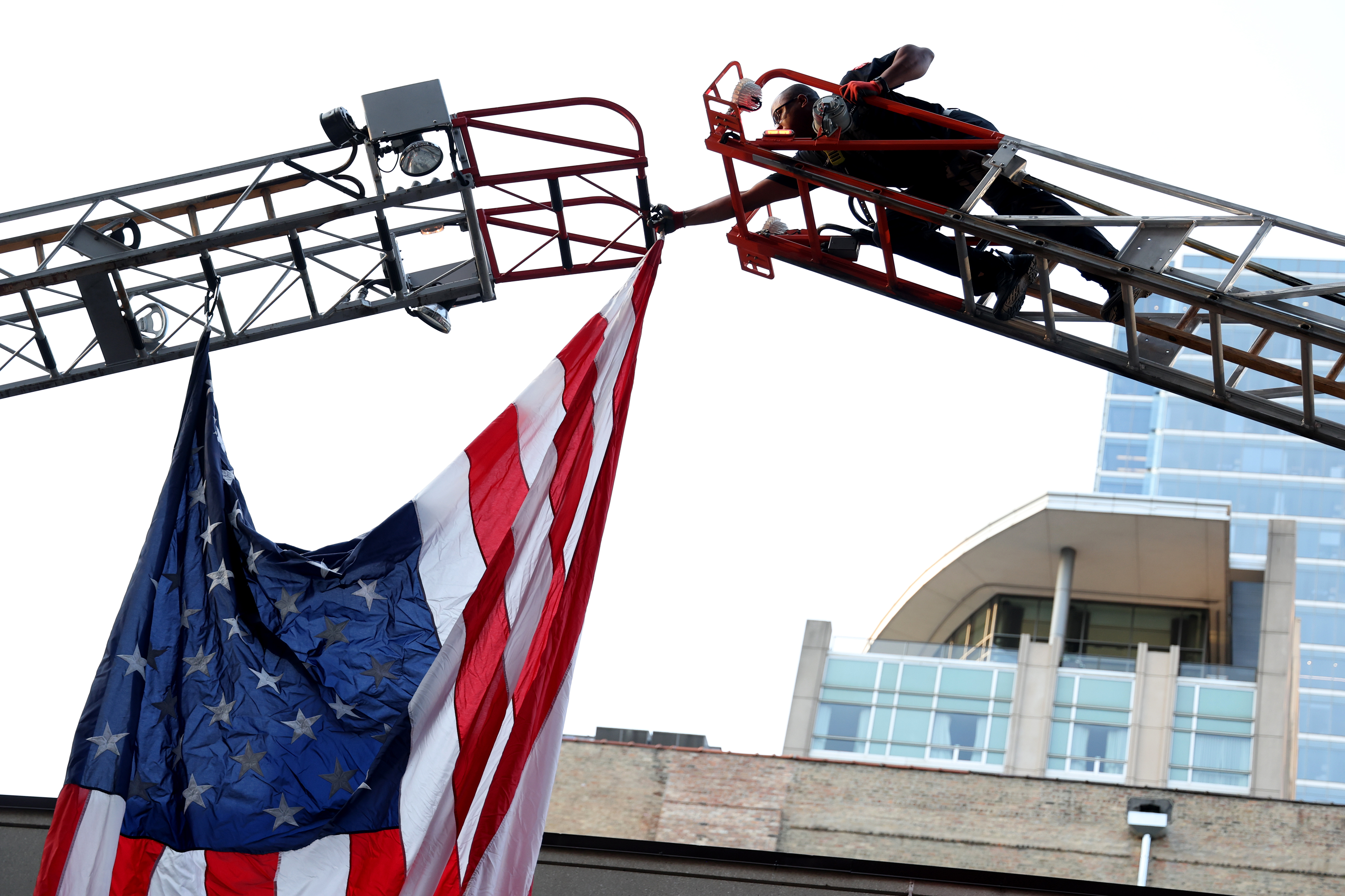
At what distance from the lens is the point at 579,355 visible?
10.5 meters

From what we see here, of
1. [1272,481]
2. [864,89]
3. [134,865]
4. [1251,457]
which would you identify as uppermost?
[1251,457]

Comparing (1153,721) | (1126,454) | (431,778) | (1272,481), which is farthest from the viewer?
(1126,454)

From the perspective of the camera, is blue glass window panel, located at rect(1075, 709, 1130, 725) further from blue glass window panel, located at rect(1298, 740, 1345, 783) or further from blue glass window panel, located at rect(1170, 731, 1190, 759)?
blue glass window panel, located at rect(1298, 740, 1345, 783)

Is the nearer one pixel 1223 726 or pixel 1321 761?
pixel 1223 726

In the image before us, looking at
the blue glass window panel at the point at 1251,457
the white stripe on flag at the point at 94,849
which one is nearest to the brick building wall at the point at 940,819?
the white stripe on flag at the point at 94,849

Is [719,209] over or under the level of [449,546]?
over

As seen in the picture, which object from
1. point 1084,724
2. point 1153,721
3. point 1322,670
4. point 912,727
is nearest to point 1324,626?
point 1322,670

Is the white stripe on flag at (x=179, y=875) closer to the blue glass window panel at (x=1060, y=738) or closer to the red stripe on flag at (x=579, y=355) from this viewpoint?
the red stripe on flag at (x=579, y=355)

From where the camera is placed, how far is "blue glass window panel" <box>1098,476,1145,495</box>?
443 feet

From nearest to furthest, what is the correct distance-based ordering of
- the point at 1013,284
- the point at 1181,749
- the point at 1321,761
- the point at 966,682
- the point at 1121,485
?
the point at 1013,284 < the point at 1181,749 < the point at 966,682 < the point at 1321,761 < the point at 1121,485

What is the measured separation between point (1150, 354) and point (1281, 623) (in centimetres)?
4199

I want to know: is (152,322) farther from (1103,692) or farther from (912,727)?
(1103,692)

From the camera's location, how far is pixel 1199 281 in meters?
8.84

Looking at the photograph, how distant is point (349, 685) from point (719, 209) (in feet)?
13.5
